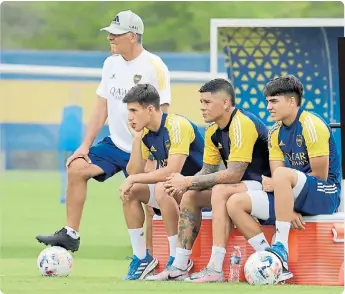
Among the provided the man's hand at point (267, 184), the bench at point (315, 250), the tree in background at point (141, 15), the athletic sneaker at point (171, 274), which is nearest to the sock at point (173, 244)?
the athletic sneaker at point (171, 274)

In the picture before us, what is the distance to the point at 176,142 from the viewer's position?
8.95 m

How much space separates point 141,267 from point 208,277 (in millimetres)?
604

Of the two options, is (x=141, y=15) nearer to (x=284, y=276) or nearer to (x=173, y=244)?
(x=173, y=244)

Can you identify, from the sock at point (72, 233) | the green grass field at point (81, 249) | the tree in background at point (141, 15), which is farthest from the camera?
the tree in background at point (141, 15)

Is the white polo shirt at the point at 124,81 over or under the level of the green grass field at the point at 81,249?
over

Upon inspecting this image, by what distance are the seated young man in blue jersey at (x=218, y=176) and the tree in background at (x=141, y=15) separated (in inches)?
930

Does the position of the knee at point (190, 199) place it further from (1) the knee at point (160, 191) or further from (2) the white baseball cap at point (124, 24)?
(2) the white baseball cap at point (124, 24)

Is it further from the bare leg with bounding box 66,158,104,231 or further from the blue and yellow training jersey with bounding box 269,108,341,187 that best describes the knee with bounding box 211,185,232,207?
the bare leg with bounding box 66,158,104,231

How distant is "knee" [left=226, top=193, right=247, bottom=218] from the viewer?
8609 mm

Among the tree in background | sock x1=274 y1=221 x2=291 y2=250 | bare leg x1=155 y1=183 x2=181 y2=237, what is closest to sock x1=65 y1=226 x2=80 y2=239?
bare leg x1=155 y1=183 x2=181 y2=237

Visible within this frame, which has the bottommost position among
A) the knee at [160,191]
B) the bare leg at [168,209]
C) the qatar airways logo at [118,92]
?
the bare leg at [168,209]

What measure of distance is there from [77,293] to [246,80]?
16.6 ft

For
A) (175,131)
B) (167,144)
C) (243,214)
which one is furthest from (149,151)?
(243,214)

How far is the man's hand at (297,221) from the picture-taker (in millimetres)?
8693
